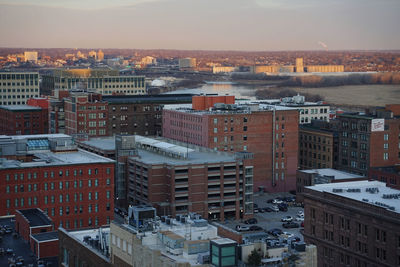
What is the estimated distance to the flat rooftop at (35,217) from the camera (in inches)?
1847

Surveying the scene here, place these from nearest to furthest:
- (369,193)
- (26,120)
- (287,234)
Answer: (369,193) < (287,234) < (26,120)

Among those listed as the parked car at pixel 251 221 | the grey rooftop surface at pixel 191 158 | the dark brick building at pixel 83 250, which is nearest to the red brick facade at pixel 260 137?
the grey rooftop surface at pixel 191 158

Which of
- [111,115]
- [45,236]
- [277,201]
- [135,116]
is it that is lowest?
[277,201]

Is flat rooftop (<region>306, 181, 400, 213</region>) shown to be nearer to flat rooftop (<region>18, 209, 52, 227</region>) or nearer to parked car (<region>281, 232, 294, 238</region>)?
parked car (<region>281, 232, 294, 238</region>)

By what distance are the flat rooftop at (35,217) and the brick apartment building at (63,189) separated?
3.73m

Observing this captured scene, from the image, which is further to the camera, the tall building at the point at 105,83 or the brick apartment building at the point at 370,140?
the tall building at the point at 105,83

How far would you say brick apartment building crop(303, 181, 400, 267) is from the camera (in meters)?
40.2

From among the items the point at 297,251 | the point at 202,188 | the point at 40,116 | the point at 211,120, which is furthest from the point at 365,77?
the point at 297,251

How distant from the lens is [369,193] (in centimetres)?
4516

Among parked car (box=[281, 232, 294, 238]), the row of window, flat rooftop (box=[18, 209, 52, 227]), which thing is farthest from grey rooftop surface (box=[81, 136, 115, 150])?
parked car (box=[281, 232, 294, 238])

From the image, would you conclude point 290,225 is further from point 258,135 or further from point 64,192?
point 64,192

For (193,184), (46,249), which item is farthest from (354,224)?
(193,184)

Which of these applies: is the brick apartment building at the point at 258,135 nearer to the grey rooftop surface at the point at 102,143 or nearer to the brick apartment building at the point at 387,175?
the grey rooftop surface at the point at 102,143

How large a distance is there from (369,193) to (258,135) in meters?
31.1
